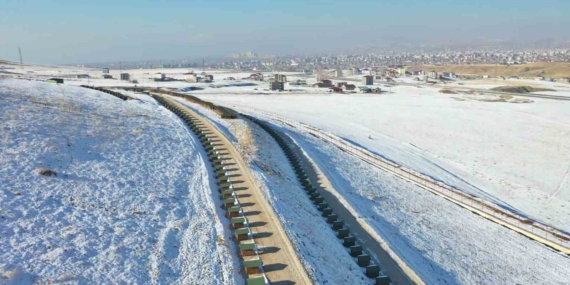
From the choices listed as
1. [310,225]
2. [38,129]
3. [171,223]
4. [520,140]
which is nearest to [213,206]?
[171,223]

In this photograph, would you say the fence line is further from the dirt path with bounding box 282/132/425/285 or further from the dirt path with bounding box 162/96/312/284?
the dirt path with bounding box 162/96/312/284

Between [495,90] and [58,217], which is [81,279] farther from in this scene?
[495,90]

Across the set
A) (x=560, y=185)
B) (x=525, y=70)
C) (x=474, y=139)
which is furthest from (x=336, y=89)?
(x=525, y=70)

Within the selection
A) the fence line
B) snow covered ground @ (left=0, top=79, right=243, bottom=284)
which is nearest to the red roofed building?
the fence line

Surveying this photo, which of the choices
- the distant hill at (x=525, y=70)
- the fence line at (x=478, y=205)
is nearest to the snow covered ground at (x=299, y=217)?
the fence line at (x=478, y=205)

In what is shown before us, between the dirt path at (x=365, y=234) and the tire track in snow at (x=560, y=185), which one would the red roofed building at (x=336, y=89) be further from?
the dirt path at (x=365, y=234)
